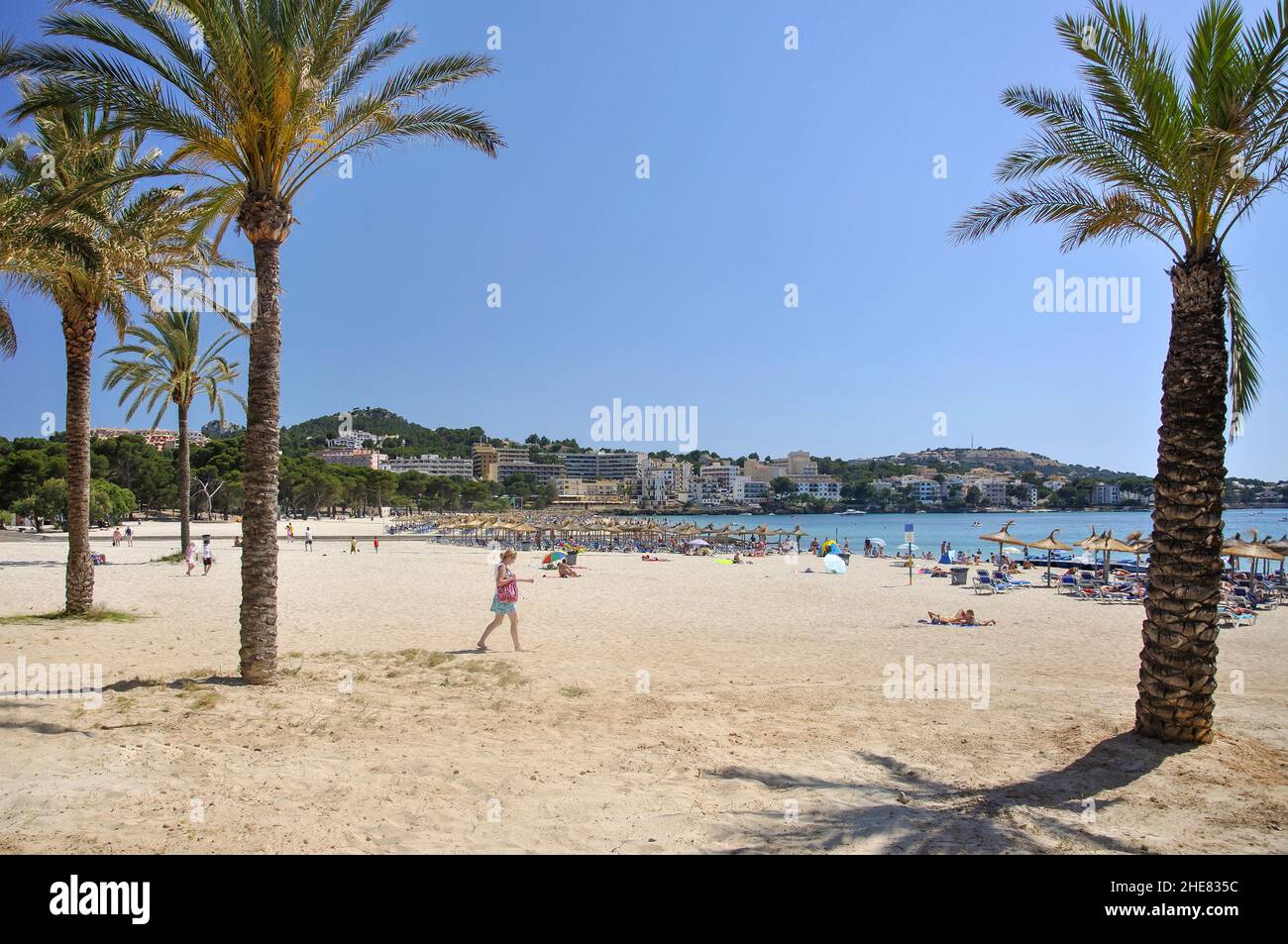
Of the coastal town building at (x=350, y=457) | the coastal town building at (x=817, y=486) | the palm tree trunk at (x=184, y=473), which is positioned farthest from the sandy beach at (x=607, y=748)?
the coastal town building at (x=817, y=486)

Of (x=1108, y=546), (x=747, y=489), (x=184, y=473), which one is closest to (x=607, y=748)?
(x=184, y=473)

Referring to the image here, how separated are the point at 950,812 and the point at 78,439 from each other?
1290 cm

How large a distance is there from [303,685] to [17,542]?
1290 inches

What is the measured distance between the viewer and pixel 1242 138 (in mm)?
5988

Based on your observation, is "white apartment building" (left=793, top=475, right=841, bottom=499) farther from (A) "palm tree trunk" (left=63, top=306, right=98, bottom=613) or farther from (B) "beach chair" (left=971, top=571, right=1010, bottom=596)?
(A) "palm tree trunk" (left=63, top=306, right=98, bottom=613)

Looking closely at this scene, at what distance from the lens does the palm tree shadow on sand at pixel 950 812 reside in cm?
439

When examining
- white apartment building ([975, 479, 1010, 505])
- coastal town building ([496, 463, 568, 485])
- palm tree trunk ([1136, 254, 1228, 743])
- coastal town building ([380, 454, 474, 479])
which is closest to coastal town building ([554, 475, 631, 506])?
coastal town building ([496, 463, 568, 485])

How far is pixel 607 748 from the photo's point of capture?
20.5 ft

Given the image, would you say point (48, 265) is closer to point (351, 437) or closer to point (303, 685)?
point (303, 685)

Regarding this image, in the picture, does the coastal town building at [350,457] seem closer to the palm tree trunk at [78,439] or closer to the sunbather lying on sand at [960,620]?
the palm tree trunk at [78,439]

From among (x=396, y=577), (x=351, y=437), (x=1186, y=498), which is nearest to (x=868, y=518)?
(x=351, y=437)

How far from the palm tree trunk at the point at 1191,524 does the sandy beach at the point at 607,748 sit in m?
0.50

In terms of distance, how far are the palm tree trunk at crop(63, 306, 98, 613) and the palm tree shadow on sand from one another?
431 inches

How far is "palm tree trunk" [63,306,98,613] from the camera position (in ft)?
37.4
